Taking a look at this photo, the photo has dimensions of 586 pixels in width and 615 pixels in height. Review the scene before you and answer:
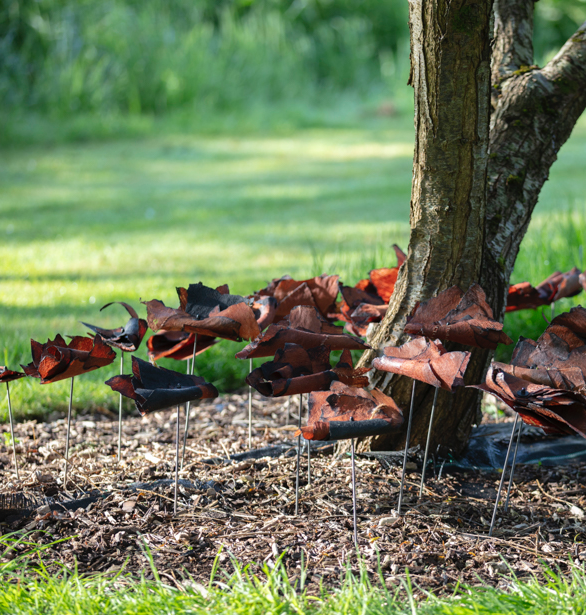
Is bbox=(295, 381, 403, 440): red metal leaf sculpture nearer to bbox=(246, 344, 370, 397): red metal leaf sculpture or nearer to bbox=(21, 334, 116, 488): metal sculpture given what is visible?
bbox=(246, 344, 370, 397): red metal leaf sculpture

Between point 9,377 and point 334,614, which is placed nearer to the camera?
point 334,614

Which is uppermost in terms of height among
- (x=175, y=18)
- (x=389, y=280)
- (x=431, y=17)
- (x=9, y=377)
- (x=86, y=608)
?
(x=175, y=18)

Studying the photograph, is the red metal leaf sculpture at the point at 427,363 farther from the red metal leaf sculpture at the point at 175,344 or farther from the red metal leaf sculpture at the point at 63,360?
the red metal leaf sculpture at the point at 63,360

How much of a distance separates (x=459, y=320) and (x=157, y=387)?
77 centimetres

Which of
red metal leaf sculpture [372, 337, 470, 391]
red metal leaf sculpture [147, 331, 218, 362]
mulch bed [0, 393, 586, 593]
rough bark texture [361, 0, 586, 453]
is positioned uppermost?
rough bark texture [361, 0, 586, 453]

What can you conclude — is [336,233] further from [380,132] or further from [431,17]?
[380,132]

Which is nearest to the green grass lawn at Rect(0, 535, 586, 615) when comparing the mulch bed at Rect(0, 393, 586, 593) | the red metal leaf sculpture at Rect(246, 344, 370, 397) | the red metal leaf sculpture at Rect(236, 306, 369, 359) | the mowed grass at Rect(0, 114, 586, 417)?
the mulch bed at Rect(0, 393, 586, 593)

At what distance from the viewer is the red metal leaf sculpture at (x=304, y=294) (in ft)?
7.02

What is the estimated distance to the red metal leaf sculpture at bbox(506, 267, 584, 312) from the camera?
2.30 meters

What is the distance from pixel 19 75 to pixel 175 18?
3.44 metres

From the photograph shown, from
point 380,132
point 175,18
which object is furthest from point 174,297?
point 175,18

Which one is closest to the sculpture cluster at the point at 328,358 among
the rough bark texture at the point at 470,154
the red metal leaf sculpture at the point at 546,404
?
the red metal leaf sculpture at the point at 546,404

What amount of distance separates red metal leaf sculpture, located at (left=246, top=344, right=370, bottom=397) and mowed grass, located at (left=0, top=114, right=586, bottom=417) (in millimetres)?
647

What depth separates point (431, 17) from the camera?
1.75m
